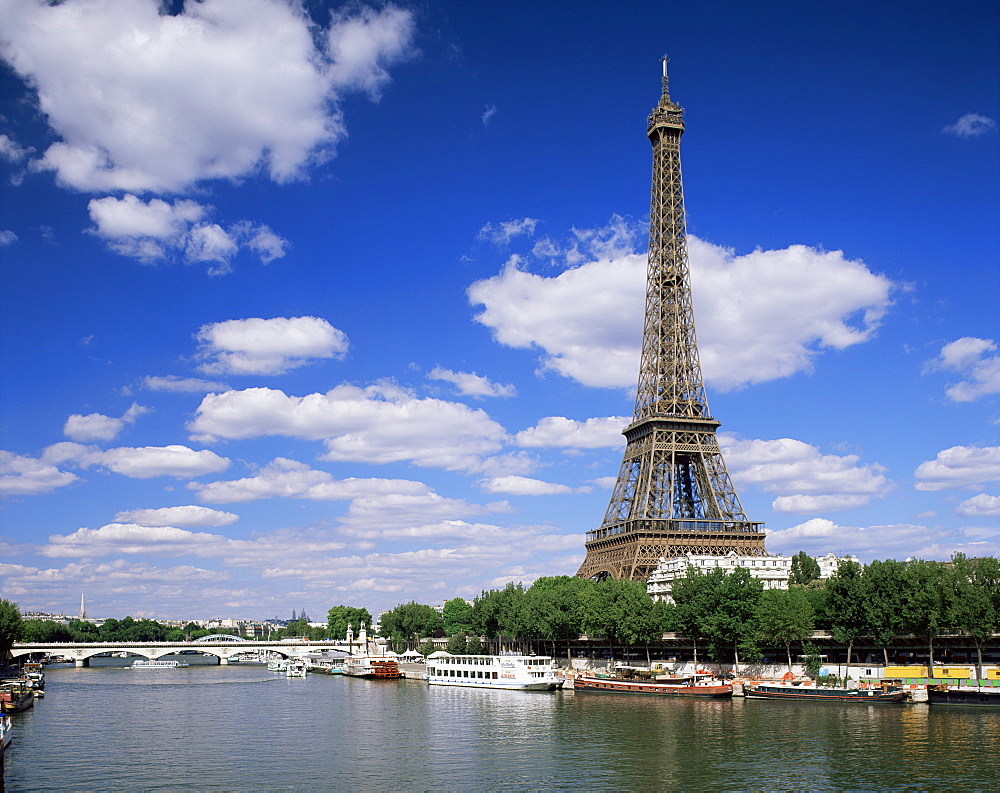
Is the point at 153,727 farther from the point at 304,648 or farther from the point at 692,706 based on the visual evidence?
the point at 304,648

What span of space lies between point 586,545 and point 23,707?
8025cm

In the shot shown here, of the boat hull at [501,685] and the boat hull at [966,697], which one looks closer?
the boat hull at [966,697]

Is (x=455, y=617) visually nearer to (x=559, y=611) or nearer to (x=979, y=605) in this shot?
(x=559, y=611)

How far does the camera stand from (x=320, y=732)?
222 feet

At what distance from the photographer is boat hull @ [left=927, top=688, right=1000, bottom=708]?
7200 centimetres

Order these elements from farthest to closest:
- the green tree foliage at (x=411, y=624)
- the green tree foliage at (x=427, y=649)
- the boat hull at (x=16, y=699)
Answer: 1. the green tree foliage at (x=411, y=624)
2. the green tree foliage at (x=427, y=649)
3. the boat hull at (x=16, y=699)

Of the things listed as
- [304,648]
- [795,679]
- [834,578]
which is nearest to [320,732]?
[795,679]

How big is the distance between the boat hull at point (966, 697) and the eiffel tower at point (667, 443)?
4850 cm

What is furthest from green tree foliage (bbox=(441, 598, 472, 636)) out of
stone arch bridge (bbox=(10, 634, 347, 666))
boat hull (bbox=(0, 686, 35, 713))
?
boat hull (bbox=(0, 686, 35, 713))

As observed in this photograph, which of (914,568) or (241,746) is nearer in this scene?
(241,746)

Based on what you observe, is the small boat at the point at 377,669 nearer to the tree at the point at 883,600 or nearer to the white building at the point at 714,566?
the white building at the point at 714,566

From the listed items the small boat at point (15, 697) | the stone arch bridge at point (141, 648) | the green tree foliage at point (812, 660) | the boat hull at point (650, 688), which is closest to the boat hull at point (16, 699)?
the small boat at point (15, 697)

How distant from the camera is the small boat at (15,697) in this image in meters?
76.5

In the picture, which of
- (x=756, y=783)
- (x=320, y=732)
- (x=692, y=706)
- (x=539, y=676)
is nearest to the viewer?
(x=756, y=783)
